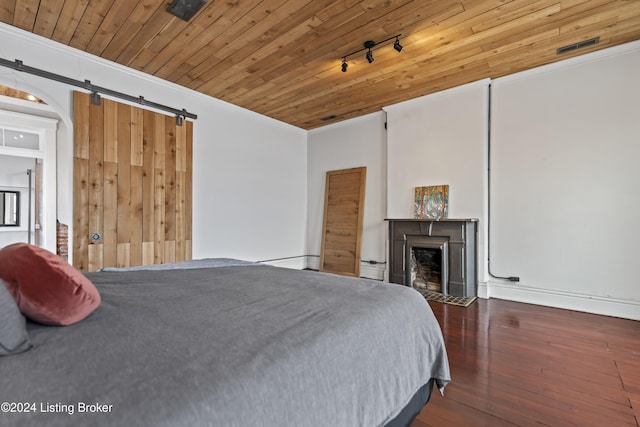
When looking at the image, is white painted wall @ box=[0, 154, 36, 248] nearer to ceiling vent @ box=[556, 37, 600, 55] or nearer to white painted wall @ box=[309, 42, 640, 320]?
white painted wall @ box=[309, 42, 640, 320]

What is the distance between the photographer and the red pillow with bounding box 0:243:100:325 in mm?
963

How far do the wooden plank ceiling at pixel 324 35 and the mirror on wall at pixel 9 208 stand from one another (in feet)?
12.9

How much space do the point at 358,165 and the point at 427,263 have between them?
1968 millimetres

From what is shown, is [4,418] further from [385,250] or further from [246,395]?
[385,250]

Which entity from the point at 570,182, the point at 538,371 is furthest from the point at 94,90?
the point at 570,182

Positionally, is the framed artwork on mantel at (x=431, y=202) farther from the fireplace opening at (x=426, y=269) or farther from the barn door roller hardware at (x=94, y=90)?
A: the barn door roller hardware at (x=94, y=90)

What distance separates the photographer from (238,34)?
8.85 ft

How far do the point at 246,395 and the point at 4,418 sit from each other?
1.42ft

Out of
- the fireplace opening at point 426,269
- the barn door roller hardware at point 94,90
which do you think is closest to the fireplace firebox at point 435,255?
the fireplace opening at point 426,269

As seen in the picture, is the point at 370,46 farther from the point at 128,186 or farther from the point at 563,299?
the point at 563,299

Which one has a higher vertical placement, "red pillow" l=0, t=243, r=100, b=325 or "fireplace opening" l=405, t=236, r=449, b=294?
"red pillow" l=0, t=243, r=100, b=325

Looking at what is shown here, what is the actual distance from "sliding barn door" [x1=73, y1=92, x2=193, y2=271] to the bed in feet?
6.09

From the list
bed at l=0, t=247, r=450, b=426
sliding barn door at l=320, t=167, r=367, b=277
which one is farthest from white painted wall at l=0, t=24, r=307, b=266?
bed at l=0, t=247, r=450, b=426

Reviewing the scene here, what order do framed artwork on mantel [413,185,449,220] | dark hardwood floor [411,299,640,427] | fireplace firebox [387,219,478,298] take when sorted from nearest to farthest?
dark hardwood floor [411,299,640,427] < fireplace firebox [387,219,478,298] < framed artwork on mantel [413,185,449,220]
